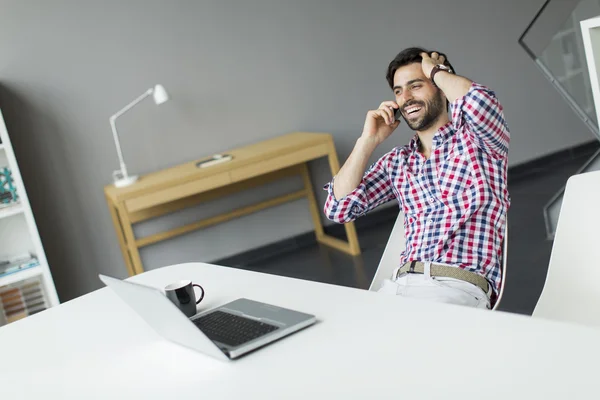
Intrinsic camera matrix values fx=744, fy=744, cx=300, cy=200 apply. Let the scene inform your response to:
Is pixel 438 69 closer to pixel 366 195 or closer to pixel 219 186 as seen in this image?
pixel 366 195

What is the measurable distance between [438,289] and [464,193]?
278mm

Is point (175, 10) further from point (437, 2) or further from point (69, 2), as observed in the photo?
point (437, 2)

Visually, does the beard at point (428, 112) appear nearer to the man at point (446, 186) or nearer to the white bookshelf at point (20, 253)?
the man at point (446, 186)

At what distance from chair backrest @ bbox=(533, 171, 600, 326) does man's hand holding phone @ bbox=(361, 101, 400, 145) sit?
2.09ft

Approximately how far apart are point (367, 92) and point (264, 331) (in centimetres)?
391

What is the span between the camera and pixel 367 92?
5105 mm

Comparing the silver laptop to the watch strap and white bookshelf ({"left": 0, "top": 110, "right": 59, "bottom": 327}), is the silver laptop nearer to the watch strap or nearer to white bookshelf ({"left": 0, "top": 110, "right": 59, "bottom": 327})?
the watch strap

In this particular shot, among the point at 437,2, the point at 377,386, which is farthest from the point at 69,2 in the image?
the point at 377,386

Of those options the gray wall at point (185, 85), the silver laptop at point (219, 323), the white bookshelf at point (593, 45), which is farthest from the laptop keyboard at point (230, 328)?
the gray wall at point (185, 85)

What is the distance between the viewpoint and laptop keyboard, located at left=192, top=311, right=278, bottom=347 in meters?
1.35

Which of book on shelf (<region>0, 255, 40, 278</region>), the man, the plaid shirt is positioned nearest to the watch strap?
the man

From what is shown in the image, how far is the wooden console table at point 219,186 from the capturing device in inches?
158

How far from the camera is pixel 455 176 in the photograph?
1996 millimetres

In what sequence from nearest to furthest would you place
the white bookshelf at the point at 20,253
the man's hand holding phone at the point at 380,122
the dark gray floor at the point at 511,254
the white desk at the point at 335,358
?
the white desk at the point at 335,358
the man's hand holding phone at the point at 380,122
the dark gray floor at the point at 511,254
the white bookshelf at the point at 20,253
